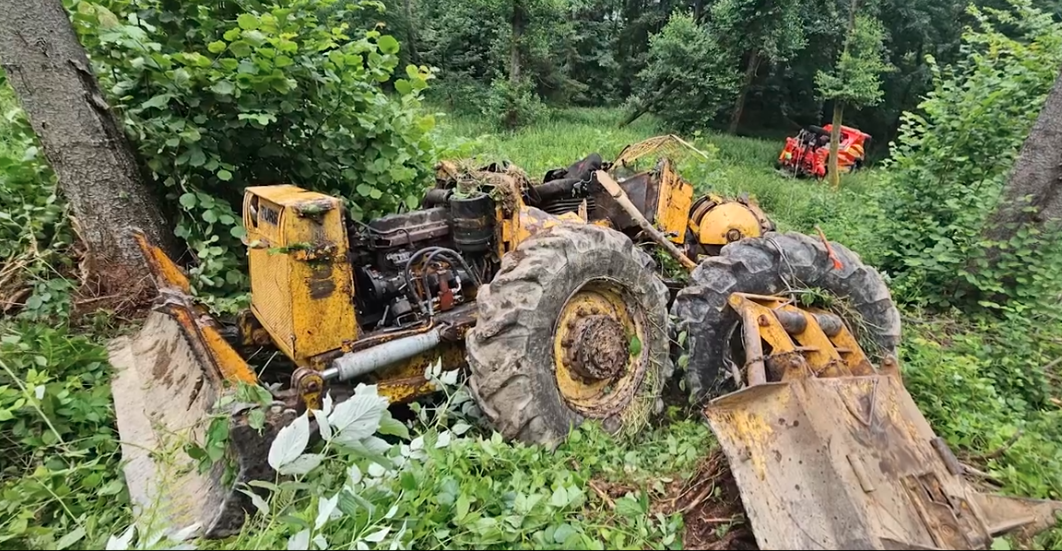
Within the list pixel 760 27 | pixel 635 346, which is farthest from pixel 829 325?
pixel 760 27

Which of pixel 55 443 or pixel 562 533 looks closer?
pixel 562 533

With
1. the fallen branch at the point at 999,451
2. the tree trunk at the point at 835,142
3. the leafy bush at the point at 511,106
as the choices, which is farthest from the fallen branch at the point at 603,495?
the tree trunk at the point at 835,142

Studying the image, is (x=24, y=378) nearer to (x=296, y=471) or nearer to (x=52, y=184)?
(x=52, y=184)

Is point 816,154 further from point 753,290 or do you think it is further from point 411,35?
point 753,290

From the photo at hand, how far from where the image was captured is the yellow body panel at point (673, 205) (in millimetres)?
4566

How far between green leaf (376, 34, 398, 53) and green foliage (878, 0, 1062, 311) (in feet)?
14.2

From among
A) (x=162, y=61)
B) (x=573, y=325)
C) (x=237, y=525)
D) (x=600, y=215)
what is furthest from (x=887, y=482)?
(x=162, y=61)

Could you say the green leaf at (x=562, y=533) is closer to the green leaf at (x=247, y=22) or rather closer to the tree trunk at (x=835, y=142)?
the green leaf at (x=247, y=22)

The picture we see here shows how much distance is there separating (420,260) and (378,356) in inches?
28.3

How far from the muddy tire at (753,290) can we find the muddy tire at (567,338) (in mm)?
189

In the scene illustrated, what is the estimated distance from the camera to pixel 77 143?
136 inches

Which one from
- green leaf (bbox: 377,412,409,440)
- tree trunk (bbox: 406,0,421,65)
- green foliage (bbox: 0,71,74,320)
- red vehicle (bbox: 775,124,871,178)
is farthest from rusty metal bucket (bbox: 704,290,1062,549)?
tree trunk (bbox: 406,0,421,65)

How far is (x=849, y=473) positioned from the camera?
2045mm

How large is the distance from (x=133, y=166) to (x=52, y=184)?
63cm
